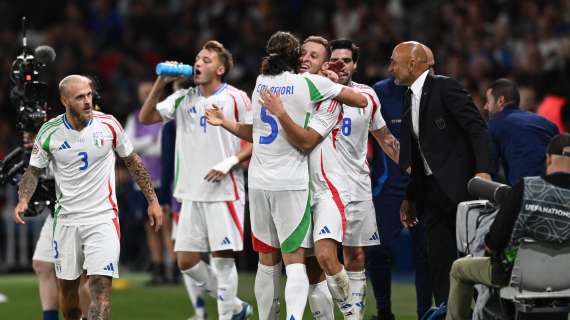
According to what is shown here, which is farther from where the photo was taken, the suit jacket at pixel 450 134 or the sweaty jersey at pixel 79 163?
the sweaty jersey at pixel 79 163

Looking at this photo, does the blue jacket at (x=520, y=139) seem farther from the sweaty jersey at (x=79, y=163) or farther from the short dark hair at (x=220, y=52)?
the sweaty jersey at (x=79, y=163)

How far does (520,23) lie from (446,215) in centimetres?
888

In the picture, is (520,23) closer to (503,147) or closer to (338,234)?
(503,147)

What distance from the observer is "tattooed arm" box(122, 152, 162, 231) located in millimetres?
9555

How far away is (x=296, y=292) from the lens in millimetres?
8938

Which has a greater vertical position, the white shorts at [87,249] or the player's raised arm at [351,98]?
the player's raised arm at [351,98]

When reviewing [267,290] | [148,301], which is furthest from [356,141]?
[148,301]

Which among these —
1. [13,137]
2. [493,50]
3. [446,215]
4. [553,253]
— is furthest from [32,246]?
[553,253]

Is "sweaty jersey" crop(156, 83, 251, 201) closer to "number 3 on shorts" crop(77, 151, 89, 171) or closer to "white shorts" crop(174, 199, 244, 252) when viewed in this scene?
"white shorts" crop(174, 199, 244, 252)

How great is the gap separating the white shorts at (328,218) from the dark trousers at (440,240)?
679mm

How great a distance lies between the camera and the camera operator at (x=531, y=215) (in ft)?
26.1

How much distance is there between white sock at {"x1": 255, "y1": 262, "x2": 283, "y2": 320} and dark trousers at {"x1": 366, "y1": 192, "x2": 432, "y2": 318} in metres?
1.63

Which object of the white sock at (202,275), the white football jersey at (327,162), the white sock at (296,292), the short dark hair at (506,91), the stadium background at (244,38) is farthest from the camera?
the stadium background at (244,38)

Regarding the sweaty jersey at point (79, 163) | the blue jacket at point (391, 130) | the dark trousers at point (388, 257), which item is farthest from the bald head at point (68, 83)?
the dark trousers at point (388, 257)
